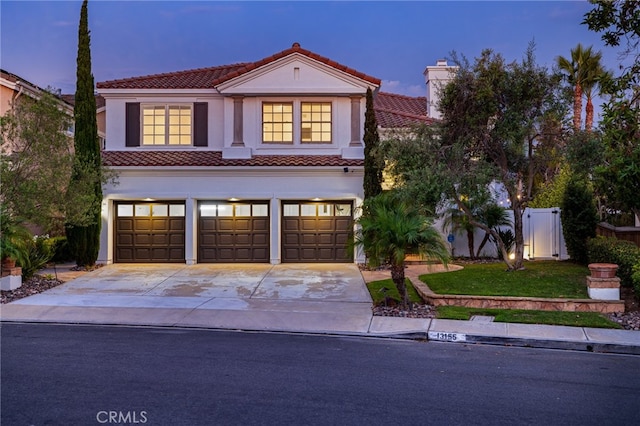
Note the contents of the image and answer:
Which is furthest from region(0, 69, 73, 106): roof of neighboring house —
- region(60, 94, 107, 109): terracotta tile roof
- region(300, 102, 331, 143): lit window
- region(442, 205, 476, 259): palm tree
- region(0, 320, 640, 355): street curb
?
region(442, 205, 476, 259): palm tree

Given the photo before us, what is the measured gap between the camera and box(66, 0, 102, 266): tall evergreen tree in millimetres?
18172

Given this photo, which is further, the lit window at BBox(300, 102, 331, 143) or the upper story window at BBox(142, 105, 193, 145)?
the upper story window at BBox(142, 105, 193, 145)

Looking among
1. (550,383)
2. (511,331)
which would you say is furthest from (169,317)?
(550,383)

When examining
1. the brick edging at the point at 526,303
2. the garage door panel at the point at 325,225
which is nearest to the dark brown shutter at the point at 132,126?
the garage door panel at the point at 325,225

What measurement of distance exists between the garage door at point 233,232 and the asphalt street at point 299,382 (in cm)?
1013

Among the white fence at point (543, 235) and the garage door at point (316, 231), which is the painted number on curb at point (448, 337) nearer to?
the garage door at point (316, 231)

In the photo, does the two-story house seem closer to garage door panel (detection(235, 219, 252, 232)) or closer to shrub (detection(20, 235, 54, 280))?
garage door panel (detection(235, 219, 252, 232))

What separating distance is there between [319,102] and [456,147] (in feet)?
24.8

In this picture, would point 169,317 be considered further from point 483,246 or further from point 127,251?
point 483,246

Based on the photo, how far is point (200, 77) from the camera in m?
22.6

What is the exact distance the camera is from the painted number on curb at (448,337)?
10.0m

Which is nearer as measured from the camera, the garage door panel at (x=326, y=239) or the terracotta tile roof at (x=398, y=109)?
the garage door panel at (x=326, y=239)

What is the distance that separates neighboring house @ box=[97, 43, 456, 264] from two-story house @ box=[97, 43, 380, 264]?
35 millimetres

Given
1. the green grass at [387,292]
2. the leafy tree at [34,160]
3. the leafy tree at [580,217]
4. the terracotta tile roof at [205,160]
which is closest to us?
the green grass at [387,292]
